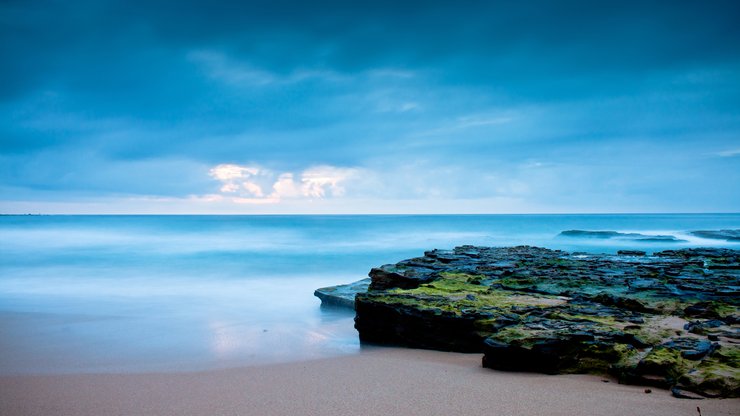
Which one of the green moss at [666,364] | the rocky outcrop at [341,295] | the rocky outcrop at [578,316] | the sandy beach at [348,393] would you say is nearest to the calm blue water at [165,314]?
the rocky outcrop at [341,295]

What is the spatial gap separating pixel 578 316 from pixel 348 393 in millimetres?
2939

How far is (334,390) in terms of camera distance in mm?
4633

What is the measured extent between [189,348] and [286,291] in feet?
24.8

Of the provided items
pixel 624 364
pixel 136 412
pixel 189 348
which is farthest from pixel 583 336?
pixel 189 348

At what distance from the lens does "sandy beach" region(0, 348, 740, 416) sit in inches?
153

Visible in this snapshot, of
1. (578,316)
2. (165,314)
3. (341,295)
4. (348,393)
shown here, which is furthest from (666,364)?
(165,314)

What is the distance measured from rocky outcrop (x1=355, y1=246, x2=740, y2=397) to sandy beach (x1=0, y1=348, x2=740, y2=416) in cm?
22

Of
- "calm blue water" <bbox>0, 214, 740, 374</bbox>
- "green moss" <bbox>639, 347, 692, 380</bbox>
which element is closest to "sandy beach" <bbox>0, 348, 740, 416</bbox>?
"green moss" <bbox>639, 347, 692, 380</bbox>

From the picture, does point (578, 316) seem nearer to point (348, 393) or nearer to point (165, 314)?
point (348, 393)

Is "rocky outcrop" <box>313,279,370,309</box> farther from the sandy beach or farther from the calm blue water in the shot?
the sandy beach

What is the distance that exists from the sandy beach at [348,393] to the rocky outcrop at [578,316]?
22 cm

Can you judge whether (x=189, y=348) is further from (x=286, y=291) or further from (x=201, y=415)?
(x=286, y=291)

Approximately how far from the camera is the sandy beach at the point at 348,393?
12.7ft

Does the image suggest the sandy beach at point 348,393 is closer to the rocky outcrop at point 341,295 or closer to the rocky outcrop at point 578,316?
the rocky outcrop at point 578,316
